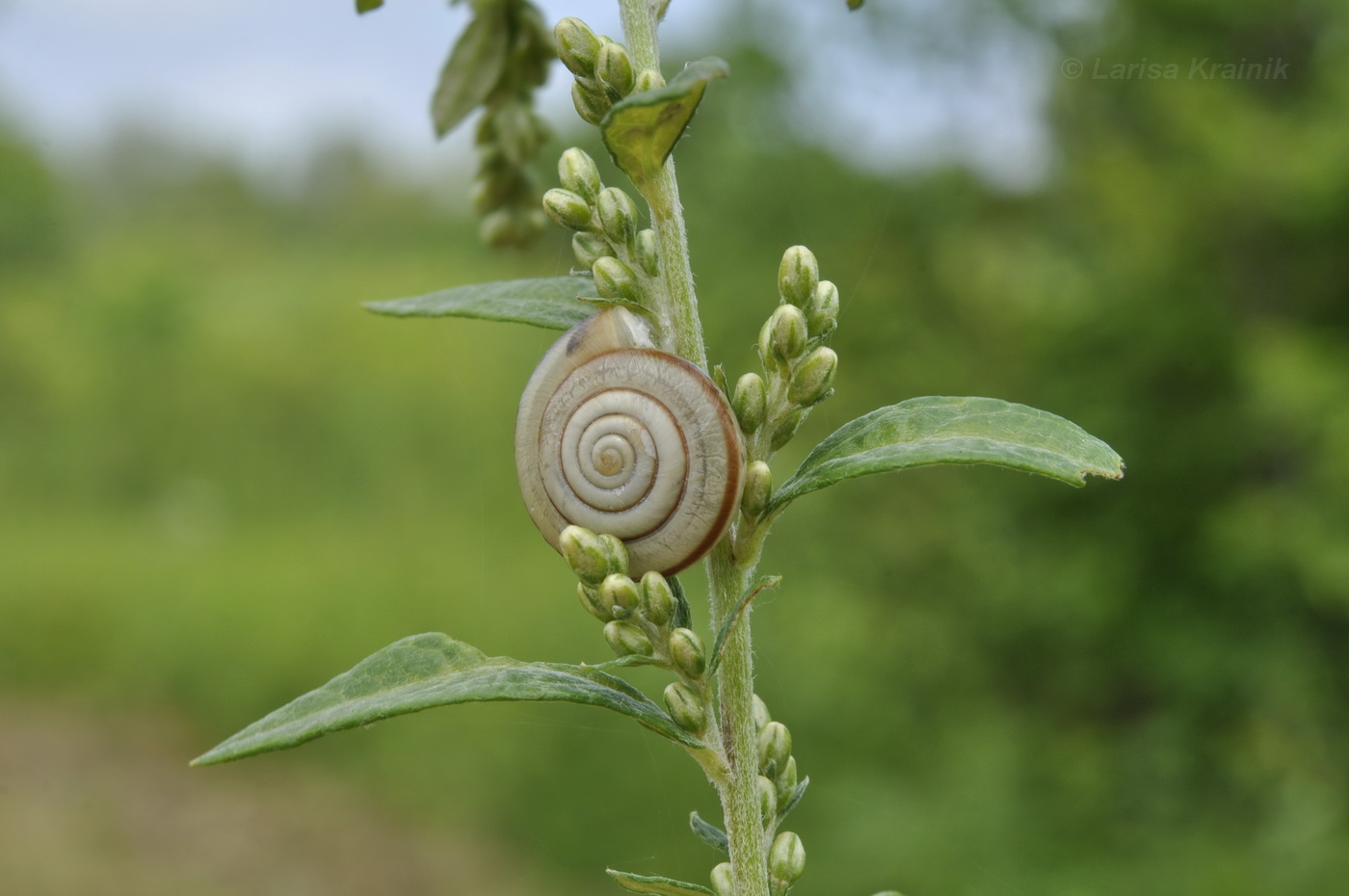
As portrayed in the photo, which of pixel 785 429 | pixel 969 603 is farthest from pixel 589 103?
pixel 969 603

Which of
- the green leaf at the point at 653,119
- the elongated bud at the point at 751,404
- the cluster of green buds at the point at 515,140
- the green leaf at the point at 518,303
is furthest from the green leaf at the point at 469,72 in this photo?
the elongated bud at the point at 751,404

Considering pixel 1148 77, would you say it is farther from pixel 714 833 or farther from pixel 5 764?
pixel 5 764

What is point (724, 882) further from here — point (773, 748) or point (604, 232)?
point (604, 232)

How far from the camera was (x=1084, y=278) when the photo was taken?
520 centimetres

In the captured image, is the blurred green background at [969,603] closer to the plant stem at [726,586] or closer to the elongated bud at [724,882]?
the plant stem at [726,586]

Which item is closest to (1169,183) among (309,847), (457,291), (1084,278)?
(1084,278)

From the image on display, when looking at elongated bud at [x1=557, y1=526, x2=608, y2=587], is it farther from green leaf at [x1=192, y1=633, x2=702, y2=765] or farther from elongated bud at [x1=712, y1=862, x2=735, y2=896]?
elongated bud at [x1=712, y1=862, x2=735, y2=896]

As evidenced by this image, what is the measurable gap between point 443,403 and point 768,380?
11901 mm

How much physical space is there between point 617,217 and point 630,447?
0.71 ft

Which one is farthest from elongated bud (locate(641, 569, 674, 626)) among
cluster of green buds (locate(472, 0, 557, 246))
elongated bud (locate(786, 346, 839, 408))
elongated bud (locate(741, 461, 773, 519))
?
cluster of green buds (locate(472, 0, 557, 246))

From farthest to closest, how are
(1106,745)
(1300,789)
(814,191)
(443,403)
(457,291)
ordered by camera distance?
(443,403)
(814,191)
(1106,745)
(1300,789)
(457,291)

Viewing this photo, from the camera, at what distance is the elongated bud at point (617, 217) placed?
1002mm

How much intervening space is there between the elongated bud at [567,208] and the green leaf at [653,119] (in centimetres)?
7

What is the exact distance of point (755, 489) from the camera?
982mm
